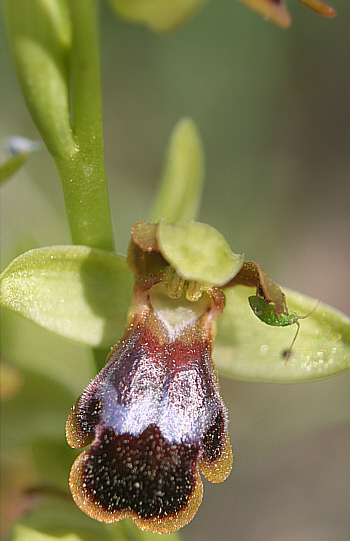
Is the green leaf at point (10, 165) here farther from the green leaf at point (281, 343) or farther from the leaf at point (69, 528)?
the leaf at point (69, 528)

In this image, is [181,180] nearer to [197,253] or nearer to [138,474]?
[197,253]

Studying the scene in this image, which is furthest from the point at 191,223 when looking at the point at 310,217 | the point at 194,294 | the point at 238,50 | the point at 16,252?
the point at 238,50

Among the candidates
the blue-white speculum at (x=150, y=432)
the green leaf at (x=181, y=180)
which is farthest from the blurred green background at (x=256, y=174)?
the blue-white speculum at (x=150, y=432)

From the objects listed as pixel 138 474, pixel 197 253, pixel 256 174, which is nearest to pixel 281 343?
pixel 197 253

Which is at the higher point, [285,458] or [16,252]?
[16,252]

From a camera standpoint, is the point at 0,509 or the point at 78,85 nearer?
the point at 78,85

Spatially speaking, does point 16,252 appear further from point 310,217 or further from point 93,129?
point 310,217
